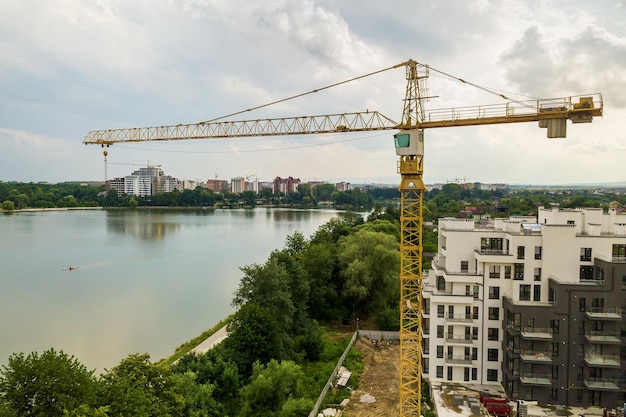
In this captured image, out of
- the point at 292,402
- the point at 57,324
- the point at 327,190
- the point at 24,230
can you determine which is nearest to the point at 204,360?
the point at 292,402

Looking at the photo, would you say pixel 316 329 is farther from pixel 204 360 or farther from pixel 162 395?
pixel 162 395

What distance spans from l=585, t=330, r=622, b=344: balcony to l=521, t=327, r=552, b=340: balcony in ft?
2.47

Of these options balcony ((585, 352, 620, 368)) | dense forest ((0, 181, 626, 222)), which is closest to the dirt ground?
balcony ((585, 352, 620, 368))

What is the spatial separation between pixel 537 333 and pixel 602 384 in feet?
5.19

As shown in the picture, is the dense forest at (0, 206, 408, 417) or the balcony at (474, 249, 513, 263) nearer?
the dense forest at (0, 206, 408, 417)

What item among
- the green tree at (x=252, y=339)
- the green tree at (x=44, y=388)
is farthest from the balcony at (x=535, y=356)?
the green tree at (x=44, y=388)

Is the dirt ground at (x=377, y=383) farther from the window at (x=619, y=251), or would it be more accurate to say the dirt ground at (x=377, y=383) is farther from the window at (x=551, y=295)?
the window at (x=619, y=251)

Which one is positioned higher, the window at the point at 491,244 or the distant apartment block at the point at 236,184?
the distant apartment block at the point at 236,184

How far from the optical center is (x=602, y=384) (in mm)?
8742

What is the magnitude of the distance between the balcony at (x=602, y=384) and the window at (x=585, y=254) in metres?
2.53

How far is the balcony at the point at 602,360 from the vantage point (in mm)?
8672

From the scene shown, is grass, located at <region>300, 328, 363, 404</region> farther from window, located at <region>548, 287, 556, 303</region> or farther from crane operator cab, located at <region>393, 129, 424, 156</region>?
crane operator cab, located at <region>393, 129, 424, 156</region>

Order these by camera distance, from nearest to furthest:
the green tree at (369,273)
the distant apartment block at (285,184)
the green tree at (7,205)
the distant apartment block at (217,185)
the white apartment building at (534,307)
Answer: the white apartment building at (534,307)
the green tree at (369,273)
the green tree at (7,205)
the distant apartment block at (217,185)
the distant apartment block at (285,184)

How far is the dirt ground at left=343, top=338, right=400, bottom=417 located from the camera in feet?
30.7
